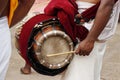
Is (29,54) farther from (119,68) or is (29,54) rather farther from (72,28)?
(119,68)

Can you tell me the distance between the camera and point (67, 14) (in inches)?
125

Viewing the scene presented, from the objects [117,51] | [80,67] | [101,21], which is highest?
[101,21]

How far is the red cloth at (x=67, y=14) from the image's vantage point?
10.4 ft

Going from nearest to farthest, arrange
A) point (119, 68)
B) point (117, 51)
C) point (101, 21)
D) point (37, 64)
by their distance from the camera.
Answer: point (101, 21)
point (37, 64)
point (119, 68)
point (117, 51)

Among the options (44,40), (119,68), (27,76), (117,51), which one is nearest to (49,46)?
(44,40)

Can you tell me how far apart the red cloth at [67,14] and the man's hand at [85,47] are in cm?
11

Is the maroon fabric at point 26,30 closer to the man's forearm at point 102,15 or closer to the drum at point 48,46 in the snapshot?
the drum at point 48,46

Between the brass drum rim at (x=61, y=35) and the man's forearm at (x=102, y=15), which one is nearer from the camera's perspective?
the man's forearm at (x=102, y=15)

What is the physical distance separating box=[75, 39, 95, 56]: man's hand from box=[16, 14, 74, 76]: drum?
0.36 ft

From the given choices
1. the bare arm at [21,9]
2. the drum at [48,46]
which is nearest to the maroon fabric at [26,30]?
the drum at [48,46]

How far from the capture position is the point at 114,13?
3299 millimetres

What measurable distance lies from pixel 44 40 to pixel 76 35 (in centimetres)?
27

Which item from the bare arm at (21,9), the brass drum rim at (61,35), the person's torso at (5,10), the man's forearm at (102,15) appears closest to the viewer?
the person's torso at (5,10)

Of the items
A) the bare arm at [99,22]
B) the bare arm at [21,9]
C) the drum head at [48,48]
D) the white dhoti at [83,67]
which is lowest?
the white dhoti at [83,67]
